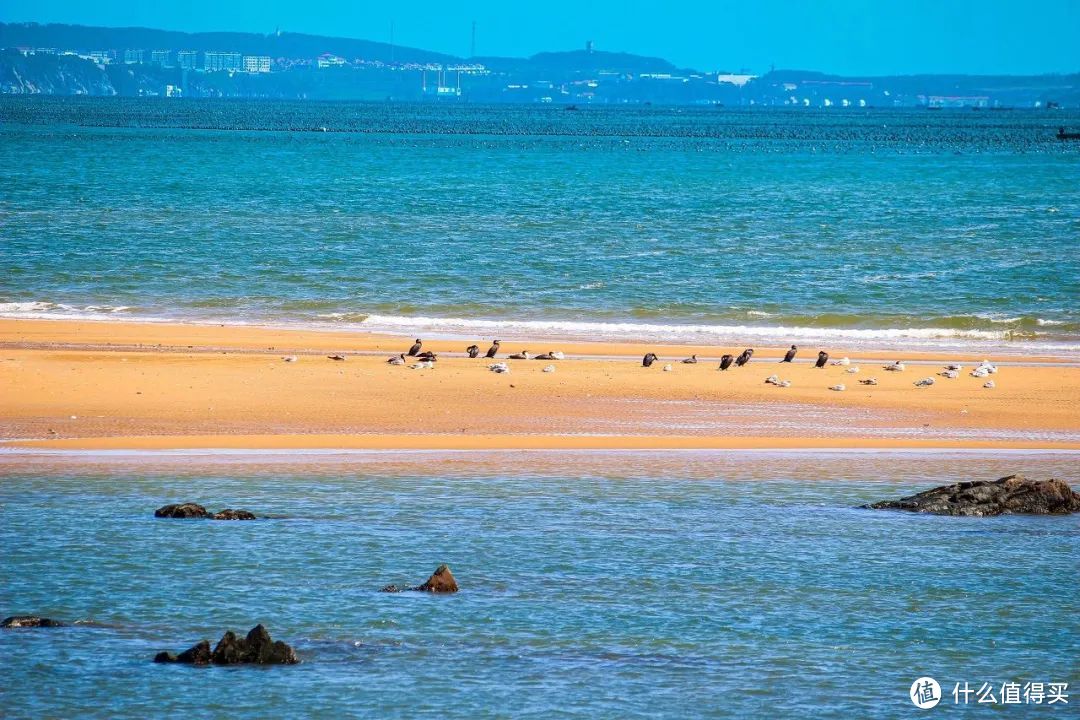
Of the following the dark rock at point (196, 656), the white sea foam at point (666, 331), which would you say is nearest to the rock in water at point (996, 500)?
the dark rock at point (196, 656)

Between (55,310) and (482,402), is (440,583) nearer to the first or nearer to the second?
(482,402)

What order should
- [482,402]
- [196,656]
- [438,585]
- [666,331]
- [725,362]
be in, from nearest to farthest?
[196,656], [438,585], [482,402], [725,362], [666,331]

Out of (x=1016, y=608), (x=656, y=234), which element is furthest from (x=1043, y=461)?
(x=656, y=234)

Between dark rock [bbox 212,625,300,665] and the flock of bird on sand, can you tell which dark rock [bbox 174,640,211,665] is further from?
the flock of bird on sand

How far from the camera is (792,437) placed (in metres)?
17.8

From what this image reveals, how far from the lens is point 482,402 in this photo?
19.7m

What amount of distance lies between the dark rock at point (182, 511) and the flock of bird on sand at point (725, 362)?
364 inches

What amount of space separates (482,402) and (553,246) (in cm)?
2444

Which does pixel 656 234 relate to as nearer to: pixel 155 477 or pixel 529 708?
pixel 155 477

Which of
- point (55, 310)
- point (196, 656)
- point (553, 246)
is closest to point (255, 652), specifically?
point (196, 656)

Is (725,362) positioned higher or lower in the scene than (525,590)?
higher

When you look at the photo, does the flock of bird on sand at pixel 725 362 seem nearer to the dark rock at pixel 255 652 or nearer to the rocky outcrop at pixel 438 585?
the rocky outcrop at pixel 438 585

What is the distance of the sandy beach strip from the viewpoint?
17.4m

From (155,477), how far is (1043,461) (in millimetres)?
9431
